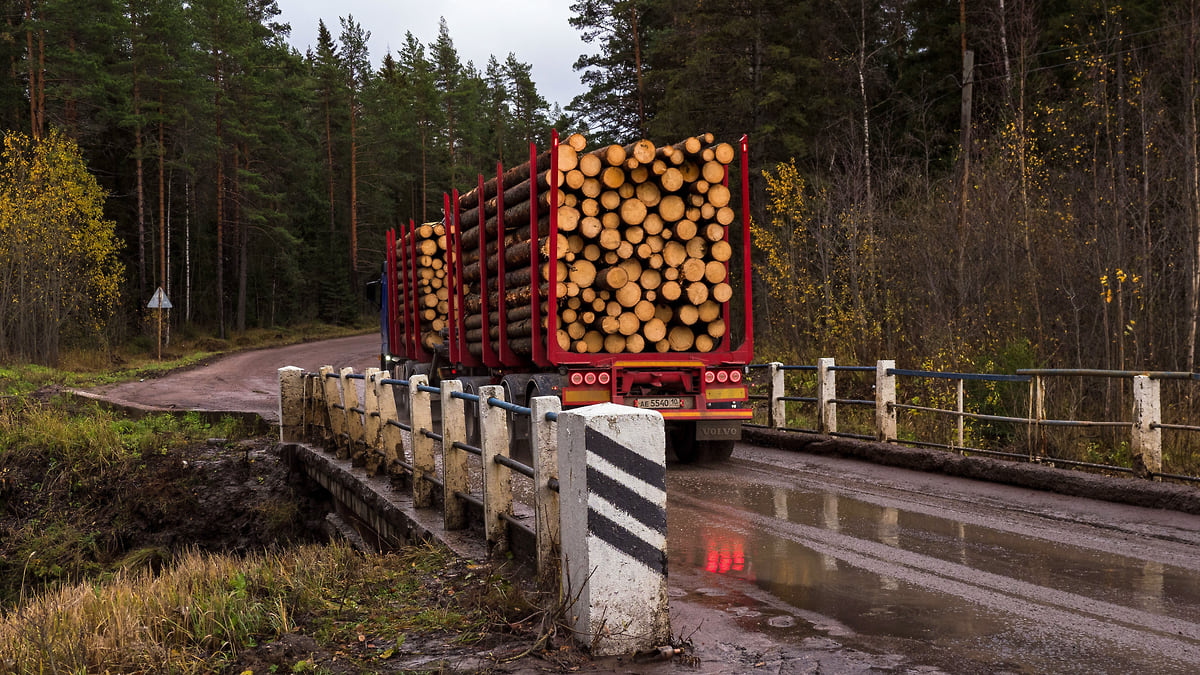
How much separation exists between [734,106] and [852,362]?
1366cm

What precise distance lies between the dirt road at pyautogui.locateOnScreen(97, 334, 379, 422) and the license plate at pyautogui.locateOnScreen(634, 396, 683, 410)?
7.87m

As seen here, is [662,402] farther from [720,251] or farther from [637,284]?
[720,251]

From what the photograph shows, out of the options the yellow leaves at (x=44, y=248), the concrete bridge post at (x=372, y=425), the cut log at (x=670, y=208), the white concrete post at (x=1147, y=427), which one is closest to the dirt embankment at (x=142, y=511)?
the concrete bridge post at (x=372, y=425)

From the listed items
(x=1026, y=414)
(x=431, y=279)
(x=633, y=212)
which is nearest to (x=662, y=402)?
(x=633, y=212)

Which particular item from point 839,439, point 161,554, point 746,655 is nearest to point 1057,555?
point 746,655

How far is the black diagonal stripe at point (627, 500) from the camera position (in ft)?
14.7

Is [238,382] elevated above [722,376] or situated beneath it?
situated beneath

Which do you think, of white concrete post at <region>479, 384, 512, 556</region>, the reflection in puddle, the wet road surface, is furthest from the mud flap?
white concrete post at <region>479, 384, 512, 556</region>

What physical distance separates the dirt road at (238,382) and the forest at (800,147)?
6.25 m

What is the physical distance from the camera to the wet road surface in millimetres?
4668

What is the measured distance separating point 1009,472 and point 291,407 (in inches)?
375

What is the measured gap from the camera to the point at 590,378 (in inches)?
426

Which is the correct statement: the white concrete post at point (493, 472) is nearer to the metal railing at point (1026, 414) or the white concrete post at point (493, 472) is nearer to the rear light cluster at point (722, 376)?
the rear light cluster at point (722, 376)

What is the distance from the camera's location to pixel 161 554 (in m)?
11.7
